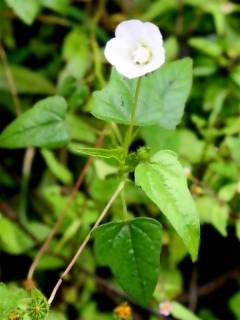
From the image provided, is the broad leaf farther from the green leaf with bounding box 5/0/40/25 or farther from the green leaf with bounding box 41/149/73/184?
the green leaf with bounding box 5/0/40/25

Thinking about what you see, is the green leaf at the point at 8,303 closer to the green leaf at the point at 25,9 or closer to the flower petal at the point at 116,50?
the flower petal at the point at 116,50

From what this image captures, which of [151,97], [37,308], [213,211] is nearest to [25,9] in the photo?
[151,97]

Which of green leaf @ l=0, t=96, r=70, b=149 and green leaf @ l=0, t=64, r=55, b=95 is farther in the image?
green leaf @ l=0, t=64, r=55, b=95

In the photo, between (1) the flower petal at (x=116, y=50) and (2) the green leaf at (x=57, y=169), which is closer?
(1) the flower petal at (x=116, y=50)

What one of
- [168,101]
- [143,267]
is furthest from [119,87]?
[143,267]

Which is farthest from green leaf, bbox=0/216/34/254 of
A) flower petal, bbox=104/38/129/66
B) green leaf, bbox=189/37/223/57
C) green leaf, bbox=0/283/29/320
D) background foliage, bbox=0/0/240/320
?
green leaf, bbox=189/37/223/57

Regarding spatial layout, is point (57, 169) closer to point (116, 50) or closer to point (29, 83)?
point (29, 83)

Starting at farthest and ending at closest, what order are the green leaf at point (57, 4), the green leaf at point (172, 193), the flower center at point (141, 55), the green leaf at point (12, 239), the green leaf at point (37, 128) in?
the green leaf at point (57, 4), the green leaf at point (12, 239), the green leaf at point (37, 128), the flower center at point (141, 55), the green leaf at point (172, 193)

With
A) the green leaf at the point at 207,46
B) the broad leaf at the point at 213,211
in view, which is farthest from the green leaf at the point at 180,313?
the green leaf at the point at 207,46
